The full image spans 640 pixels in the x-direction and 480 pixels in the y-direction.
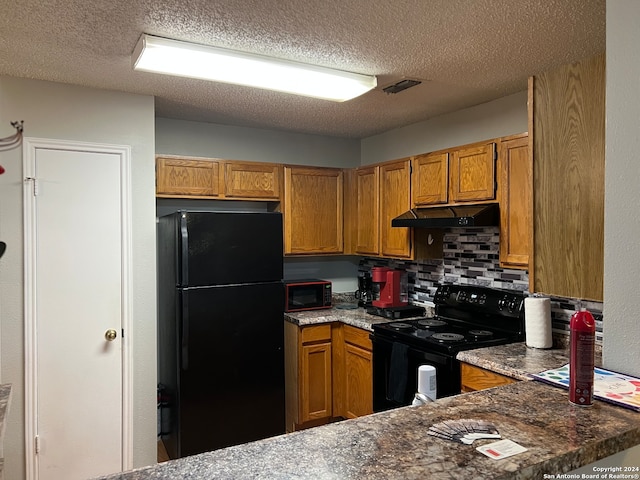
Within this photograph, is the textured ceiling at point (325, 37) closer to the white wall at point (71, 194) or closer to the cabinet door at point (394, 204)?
the white wall at point (71, 194)

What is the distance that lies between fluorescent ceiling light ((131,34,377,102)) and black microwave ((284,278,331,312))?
1.57 m

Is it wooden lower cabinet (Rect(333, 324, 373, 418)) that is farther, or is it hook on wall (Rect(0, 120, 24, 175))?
wooden lower cabinet (Rect(333, 324, 373, 418))

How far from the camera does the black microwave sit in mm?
3684

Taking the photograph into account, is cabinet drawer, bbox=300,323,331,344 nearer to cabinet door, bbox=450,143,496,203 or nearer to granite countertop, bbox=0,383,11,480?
cabinet door, bbox=450,143,496,203

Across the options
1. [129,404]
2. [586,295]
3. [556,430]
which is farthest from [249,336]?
[556,430]

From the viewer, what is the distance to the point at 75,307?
277 centimetres

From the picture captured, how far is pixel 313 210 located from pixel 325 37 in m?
1.92

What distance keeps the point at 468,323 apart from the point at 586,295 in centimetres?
128

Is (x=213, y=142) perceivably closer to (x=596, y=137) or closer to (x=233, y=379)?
(x=233, y=379)

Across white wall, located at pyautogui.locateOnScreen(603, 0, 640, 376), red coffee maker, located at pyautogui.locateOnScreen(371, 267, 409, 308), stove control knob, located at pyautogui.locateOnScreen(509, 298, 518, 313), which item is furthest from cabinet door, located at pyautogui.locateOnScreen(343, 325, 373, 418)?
white wall, located at pyautogui.locateOnScreen(603, 0, 640, 376)

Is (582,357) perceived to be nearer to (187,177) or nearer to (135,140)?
(135,140)

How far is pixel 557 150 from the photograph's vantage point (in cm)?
197

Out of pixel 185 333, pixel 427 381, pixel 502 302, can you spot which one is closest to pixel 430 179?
pixel 502 302

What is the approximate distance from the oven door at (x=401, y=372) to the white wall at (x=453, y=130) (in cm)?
150
